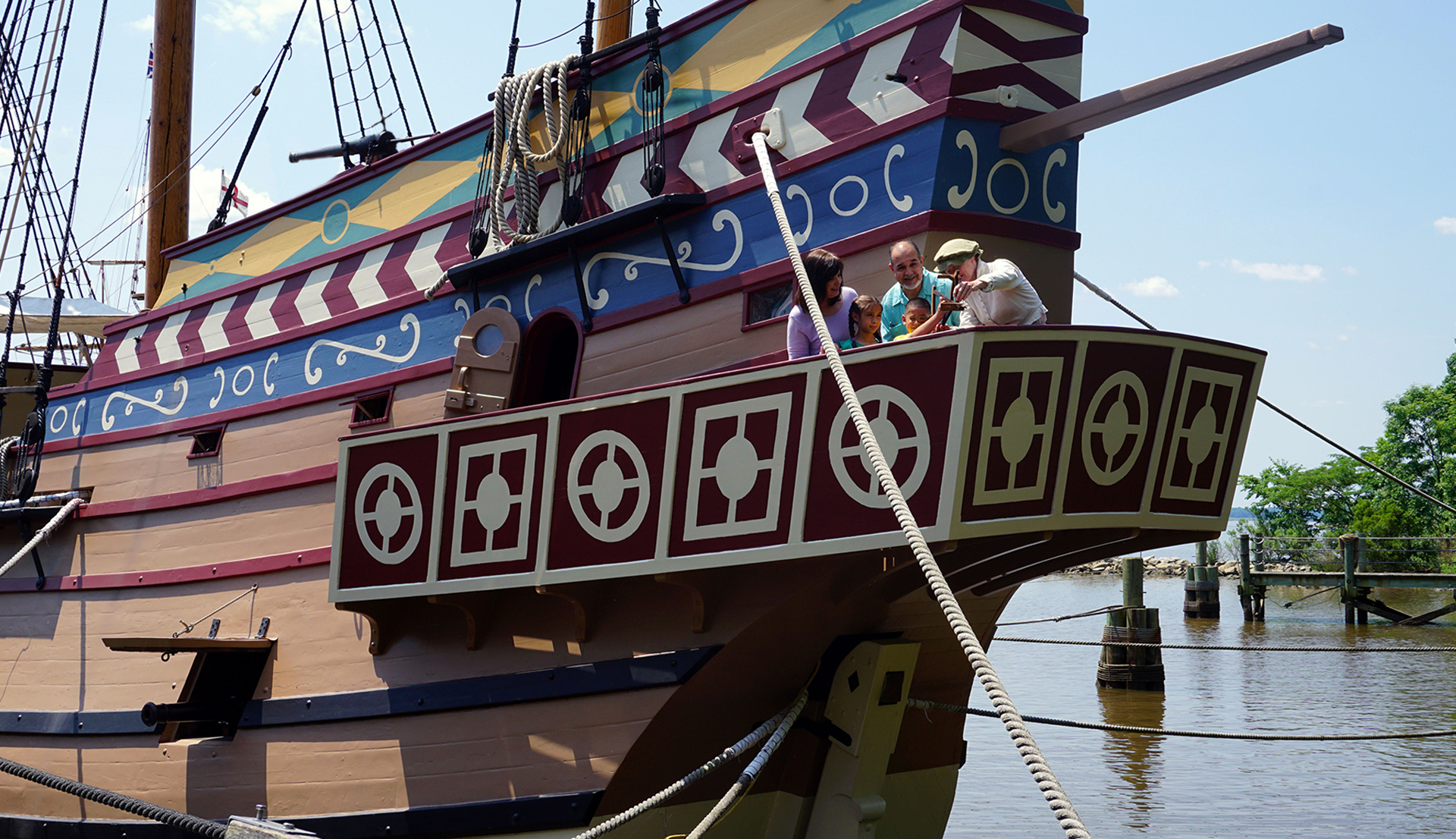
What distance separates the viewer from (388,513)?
17.5ft

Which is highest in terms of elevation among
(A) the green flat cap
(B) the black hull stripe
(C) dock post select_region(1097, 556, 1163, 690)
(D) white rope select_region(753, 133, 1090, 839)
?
(A) the green flat cap

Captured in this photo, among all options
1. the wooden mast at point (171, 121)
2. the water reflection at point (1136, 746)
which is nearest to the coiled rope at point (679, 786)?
the water reflection at point (1136, 746)

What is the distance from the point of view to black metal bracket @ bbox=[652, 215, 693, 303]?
5.35 metres

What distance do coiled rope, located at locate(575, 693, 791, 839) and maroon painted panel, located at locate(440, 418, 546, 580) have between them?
3.32 ft

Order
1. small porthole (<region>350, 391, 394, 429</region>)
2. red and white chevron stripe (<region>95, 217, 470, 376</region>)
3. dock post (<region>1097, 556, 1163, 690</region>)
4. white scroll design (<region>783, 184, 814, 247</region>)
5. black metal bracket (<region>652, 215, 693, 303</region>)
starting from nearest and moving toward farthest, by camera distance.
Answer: white scroll design (<region>783, 184, 814, 247</region>), black metal bracket (<region>652, 215, 693, 303</region>), small porthole (<region>350, 391, 394, 429</region>), red and white chevron stripe (<region>95, 217, 470, 376</region>), dock post (<region>1097, 556, 1163, 690</region>)

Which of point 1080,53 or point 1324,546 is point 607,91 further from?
point 1324,546

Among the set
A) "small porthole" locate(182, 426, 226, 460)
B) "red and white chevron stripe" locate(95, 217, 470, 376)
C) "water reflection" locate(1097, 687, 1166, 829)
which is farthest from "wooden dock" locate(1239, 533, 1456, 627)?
"small porthole" locate(182, 426, 226, 460)

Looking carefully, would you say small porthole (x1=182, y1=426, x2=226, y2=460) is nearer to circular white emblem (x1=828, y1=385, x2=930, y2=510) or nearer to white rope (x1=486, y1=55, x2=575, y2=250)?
white rope (x1=486, y1=55, x2=575, y2=250)

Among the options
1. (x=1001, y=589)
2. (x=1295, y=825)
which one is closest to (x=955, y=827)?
(x=1295, y=825)

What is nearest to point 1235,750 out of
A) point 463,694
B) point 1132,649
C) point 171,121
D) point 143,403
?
point 1132,649

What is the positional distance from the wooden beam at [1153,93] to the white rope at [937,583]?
104cm

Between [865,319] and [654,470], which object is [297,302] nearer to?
[654,470]

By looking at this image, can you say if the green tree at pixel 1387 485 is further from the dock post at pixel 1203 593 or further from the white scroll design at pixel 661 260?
the white scroll design at pixel 661 260

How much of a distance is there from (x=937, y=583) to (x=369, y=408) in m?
3.94
